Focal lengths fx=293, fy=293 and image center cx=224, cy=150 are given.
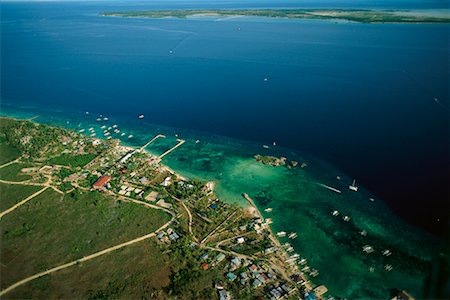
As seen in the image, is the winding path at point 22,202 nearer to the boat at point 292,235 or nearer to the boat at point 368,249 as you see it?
the boat at point 292,235

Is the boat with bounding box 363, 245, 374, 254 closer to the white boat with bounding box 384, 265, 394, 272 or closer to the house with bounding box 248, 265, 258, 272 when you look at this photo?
the white boat with bounding box 384, 265, 394, 272

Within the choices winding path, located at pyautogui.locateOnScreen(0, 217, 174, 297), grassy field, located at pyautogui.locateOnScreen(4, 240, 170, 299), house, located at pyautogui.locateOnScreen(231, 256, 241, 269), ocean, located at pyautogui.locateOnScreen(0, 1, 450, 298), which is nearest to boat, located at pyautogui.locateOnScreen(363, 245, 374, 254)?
ocean, located at pyautogui.locateOnScreen(0, 1, 450, 298)

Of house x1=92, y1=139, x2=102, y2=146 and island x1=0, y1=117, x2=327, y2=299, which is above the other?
house x1=92, y1=139, x2=102, y2=146

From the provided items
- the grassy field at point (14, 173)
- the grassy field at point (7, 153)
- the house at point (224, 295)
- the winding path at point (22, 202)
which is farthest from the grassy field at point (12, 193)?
the house at point (224, 295)

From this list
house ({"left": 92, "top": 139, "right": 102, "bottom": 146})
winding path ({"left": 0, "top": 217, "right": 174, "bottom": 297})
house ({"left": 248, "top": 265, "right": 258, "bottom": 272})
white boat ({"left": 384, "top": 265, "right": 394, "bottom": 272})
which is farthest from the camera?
house ({"left": 92, "top": 139, "right": 102, "bottom": 146})

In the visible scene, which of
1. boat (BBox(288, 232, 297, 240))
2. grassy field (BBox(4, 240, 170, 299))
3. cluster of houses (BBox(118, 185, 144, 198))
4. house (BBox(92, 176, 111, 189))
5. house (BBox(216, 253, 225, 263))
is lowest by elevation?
grassy field (BBox(4, 240, 170, 299))

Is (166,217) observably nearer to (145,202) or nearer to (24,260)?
(145,202)

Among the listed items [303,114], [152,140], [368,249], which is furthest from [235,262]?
[303,114]
